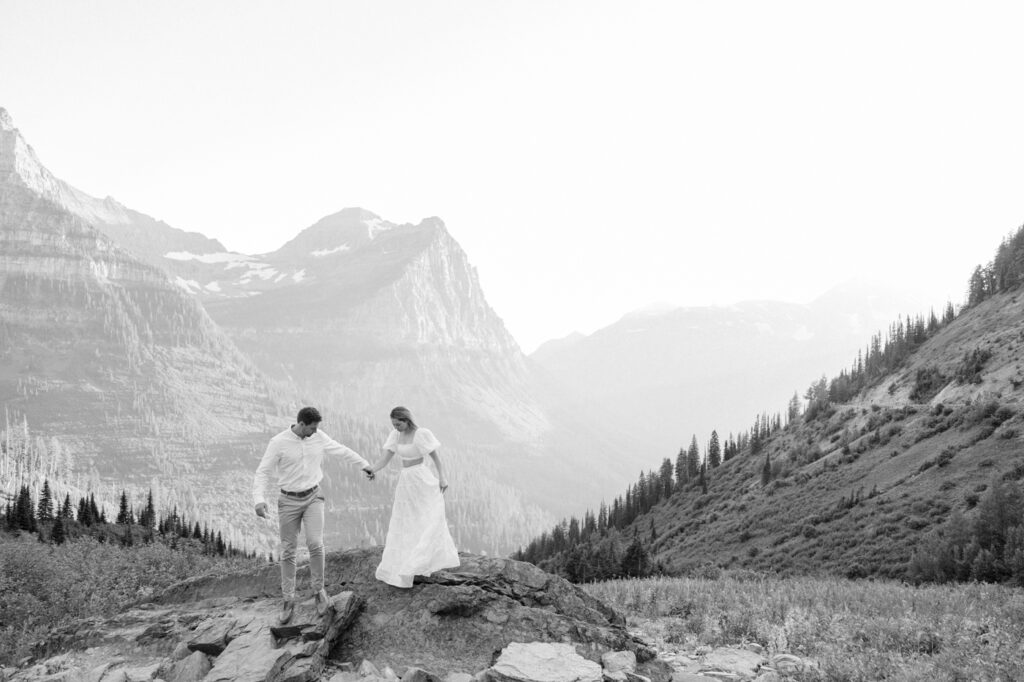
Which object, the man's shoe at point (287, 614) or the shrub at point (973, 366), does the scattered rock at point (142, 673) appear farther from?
the shrub at point (973, 366)

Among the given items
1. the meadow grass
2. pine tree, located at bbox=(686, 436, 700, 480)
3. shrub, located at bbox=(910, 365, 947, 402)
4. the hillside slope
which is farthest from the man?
pine tree, located at bbox=(686, 436, 700, 480)

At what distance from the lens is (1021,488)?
30.6 m

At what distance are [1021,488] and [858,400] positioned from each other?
64.2 meters

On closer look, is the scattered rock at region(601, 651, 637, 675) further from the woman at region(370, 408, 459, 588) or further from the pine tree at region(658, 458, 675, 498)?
the pine tree at region(658, 458, 675, 498)

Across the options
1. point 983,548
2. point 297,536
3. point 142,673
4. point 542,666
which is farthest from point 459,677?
point 983,548

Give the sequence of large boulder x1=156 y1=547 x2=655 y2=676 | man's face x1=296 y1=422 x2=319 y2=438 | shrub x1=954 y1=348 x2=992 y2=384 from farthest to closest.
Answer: shrub x1=954 y1=348 x2=992 y2=384, man's face x1=296 y1=422 x2=319 y2=438, large boulder x1=156 y1=547 x2=655 y2=676

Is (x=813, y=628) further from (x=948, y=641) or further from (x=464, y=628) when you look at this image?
(x=464, y=628)

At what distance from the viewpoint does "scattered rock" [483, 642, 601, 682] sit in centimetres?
791

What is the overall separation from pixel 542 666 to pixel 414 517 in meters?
3.99

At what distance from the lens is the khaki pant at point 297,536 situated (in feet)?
35.7

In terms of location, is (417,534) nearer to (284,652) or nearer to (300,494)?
(300,494)

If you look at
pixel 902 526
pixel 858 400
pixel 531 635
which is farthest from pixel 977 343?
pixel 531 635

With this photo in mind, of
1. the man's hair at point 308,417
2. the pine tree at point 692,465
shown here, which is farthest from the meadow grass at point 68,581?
the pine tree at point 692,465

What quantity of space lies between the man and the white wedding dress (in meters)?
1.02
